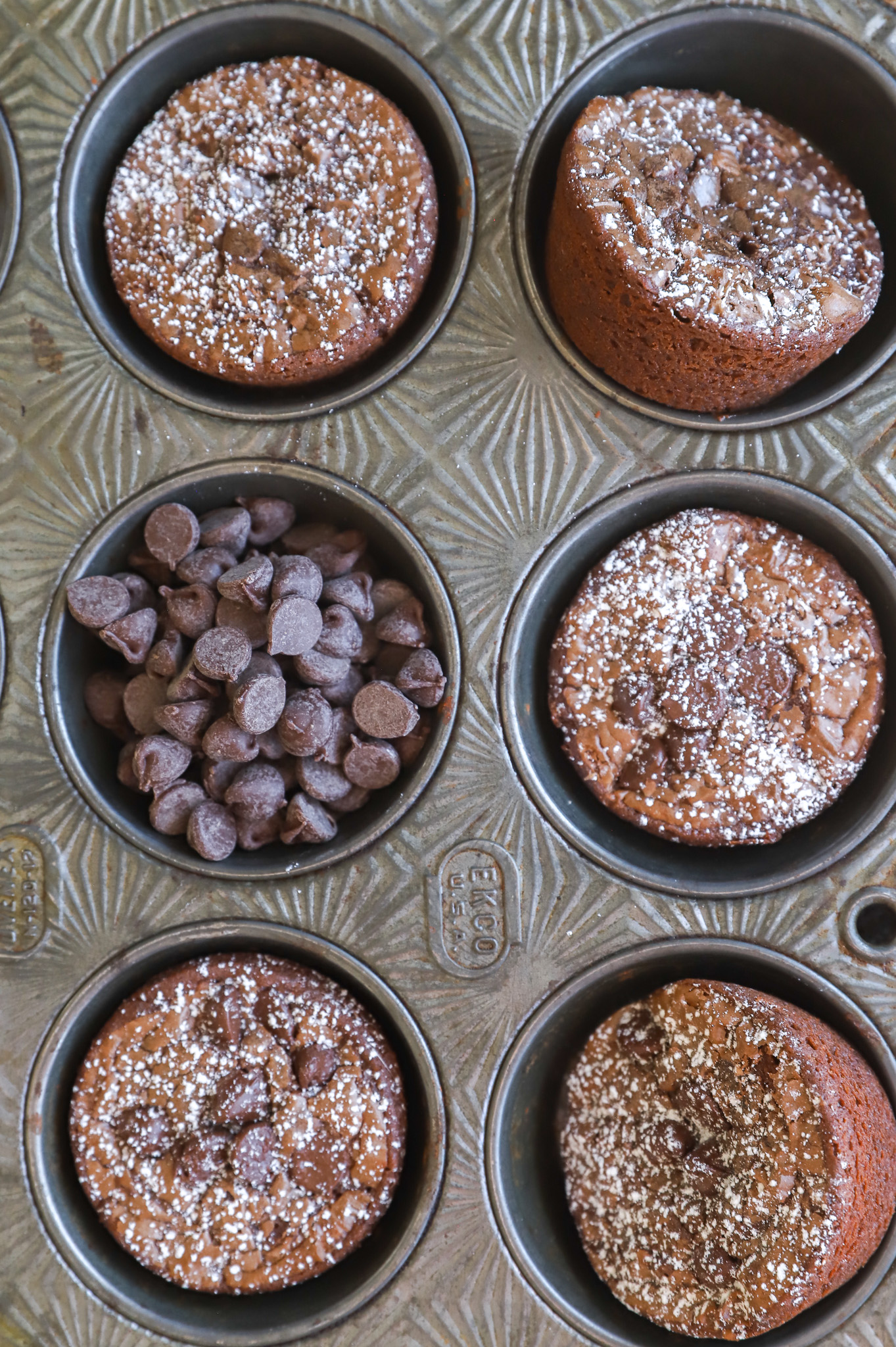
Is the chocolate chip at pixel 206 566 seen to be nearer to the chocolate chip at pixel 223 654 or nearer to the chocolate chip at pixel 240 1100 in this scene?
the chocolate chip at pixel 223 654

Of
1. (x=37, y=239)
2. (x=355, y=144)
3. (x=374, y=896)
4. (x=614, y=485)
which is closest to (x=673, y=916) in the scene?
(x=374, y=896)

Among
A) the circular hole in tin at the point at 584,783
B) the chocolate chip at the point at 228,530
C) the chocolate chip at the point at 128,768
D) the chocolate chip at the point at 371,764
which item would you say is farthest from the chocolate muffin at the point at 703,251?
the chocolate chip at the point at 128,768

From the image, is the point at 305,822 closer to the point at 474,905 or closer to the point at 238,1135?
the point at 474,905

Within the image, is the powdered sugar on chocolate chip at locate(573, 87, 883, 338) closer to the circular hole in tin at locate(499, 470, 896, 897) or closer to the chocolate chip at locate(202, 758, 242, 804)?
the circular hole in tin at locate(499, 470, 896, 897)

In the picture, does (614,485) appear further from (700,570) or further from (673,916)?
→ (673,916)

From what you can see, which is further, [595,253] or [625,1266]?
[625,1266]

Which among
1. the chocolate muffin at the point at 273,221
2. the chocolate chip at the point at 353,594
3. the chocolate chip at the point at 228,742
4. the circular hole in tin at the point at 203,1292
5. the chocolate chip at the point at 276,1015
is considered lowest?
the circular hole in tin at the point at 203,1292

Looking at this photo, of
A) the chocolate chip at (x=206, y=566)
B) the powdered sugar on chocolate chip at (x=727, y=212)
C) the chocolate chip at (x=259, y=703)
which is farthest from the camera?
the chocolate chip at (x=206, y=566)

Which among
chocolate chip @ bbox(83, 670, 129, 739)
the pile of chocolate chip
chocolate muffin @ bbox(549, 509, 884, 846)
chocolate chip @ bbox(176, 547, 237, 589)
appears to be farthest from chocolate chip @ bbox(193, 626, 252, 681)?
chocolate muffin @ bbox(549, 509, 884, 846)
